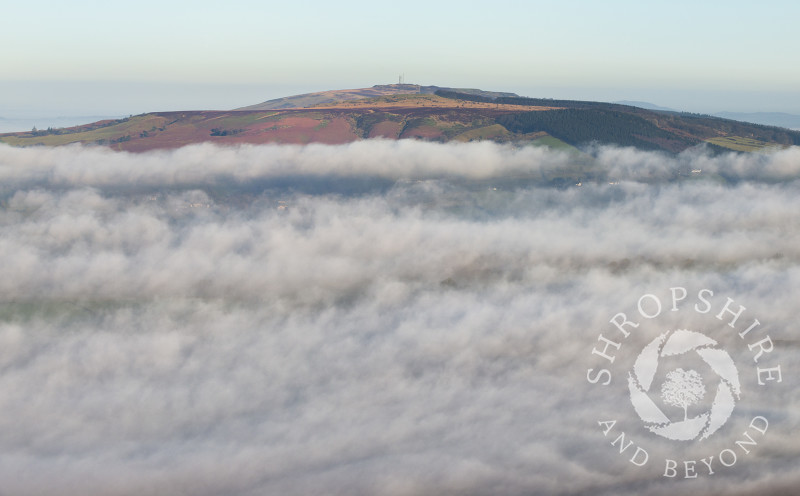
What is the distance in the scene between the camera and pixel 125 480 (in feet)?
542

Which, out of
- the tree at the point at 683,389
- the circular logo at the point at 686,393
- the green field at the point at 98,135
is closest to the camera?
the circular logo at the point at 686,393

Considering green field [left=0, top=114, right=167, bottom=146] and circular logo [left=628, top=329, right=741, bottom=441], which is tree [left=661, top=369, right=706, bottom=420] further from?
green field [left=0, top=114, right=167, bottom=146]

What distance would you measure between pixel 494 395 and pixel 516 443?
62.4 ft

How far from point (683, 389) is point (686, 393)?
198 inches

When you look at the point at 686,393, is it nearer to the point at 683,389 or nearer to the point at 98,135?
the point at 683,389

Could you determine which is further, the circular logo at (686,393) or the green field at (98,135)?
the green field at (98,135)

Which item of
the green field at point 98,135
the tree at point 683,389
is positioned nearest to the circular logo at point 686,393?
the tree at point 683,389

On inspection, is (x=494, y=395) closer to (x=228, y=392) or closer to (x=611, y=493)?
(x=611, y=493)

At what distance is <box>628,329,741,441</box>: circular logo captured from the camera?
174 meters

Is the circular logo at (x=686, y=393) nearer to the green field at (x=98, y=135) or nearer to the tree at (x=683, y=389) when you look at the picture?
the tree at (x=683, y=389)

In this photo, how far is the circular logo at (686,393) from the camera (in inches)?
6836

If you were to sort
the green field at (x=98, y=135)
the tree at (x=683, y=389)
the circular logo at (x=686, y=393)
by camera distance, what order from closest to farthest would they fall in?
the circular logo at (x=686, y=393)
the tree at (x=683, y=389)
the green field at (x=98, y=135)

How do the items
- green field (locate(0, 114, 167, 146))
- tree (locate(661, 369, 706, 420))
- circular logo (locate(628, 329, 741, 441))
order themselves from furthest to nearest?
green field (locate(0, 114, 167, 146))
tree (locate(661, 369, 706, 420))
circular logo (locate(628, 329, 741, 441))

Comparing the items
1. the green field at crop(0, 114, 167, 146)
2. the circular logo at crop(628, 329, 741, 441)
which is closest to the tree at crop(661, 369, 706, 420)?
the circular logo at crop(628, 329, 741, 441)
